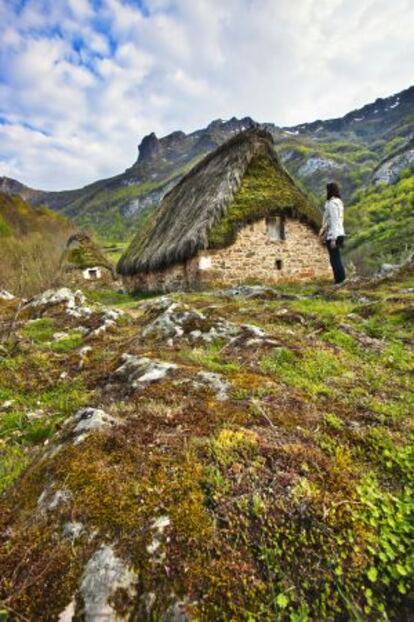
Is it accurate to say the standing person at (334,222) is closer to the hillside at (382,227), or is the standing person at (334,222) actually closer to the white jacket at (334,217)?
the white jacket at (334,217)

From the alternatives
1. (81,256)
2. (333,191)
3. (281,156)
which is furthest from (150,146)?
(333,191)

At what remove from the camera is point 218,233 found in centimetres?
1372

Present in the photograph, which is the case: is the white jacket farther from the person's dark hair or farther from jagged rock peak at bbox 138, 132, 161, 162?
jagged rock peak at bbox 138, 132, 161, 162

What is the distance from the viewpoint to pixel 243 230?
1424 cm

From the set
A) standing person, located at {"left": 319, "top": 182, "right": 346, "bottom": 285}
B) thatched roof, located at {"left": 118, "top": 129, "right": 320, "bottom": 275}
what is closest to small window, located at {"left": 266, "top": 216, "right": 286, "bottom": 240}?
thatched roof, located at {"left": 118, "top": 129, "right": 320, "bottom": 275}

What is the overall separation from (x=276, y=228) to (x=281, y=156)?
105897 mm

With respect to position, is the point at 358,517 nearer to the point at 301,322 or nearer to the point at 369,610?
the point at 369,610

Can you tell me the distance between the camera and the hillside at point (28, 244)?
2414cm

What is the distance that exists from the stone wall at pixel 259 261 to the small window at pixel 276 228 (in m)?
0.14

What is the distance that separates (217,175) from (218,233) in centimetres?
477

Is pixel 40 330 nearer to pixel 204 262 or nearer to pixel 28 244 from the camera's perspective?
pixel 204 262

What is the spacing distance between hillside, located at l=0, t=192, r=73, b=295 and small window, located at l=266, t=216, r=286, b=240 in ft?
33.4

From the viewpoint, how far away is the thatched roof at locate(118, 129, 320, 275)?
1390cm

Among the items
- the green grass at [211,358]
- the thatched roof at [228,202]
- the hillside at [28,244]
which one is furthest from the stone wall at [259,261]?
the green grass at [211,358]
